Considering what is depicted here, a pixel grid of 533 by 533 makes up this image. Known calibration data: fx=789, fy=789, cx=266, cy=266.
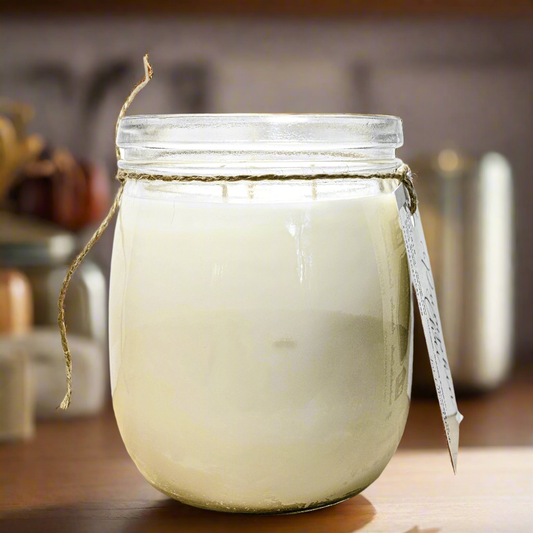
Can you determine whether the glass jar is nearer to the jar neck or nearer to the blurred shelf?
the jar neck

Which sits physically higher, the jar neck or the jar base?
the jar neck

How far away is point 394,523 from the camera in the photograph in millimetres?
428

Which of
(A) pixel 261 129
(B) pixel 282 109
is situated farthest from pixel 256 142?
(B) pixel 282 109

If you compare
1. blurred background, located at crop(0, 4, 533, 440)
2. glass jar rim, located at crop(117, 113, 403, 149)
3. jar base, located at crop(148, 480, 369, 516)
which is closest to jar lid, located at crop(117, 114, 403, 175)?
glass jar rim, located at crop(117, 113, 403, 149)

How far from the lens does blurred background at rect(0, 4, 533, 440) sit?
87 centimetres

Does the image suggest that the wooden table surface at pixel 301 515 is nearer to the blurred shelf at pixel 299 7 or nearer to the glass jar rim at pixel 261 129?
the glass jar rim at pixel 261 129

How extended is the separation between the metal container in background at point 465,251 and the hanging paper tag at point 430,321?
43 cm

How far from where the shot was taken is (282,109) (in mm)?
1037

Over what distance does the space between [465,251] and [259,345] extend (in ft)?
1.74

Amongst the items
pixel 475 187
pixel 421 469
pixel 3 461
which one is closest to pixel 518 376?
pixel 475 187

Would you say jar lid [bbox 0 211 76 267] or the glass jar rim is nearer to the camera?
the glass jar rim

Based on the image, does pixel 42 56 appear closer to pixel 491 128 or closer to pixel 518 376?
pixel 491 128

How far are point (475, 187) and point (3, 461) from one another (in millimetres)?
559

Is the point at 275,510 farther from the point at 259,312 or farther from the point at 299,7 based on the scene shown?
the point at 299,7
